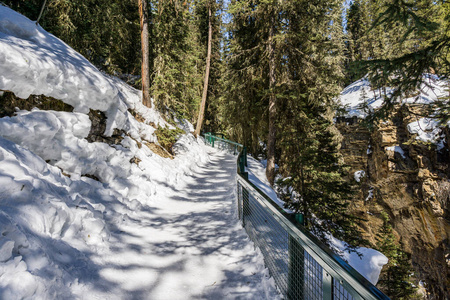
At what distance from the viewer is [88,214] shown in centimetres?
366

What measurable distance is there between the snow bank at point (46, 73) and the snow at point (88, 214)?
0.02 m

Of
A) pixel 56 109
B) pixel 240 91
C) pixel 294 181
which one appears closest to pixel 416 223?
pixel 294 181

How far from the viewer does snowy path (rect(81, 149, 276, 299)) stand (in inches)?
117

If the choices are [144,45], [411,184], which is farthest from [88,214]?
[411,184]

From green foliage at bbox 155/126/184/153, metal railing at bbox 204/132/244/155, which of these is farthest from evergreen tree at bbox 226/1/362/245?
metal railing at bbox 204/132/244/155

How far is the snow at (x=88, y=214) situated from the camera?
2547 mm

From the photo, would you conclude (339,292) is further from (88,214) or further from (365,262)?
(365,262)

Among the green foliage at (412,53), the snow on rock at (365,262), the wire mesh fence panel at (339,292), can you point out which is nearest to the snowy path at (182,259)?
the wire mesh fence panel at (339,292)

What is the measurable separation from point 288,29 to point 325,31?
179 cm

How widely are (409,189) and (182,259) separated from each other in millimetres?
24051

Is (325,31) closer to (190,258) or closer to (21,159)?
(190,258)

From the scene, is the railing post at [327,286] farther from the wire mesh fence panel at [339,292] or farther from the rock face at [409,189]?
the rock face at [409,189]

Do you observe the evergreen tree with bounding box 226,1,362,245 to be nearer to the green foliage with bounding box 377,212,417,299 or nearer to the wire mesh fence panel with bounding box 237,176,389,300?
the wire mesh fence panel with bounding box 237,176,389,300

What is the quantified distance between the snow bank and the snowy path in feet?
10.7
